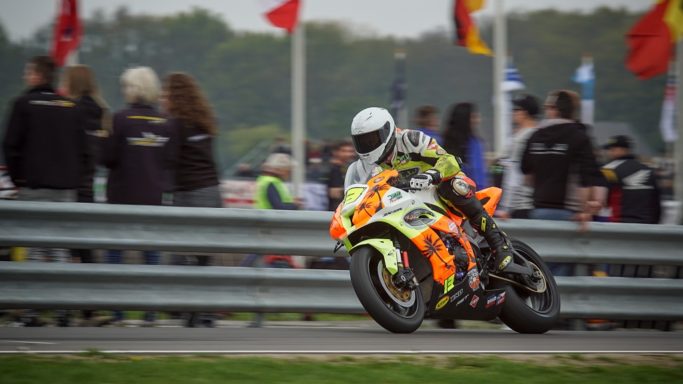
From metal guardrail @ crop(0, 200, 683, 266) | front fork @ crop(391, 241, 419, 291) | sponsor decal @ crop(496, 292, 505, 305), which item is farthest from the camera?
metal guardrail @ crop(0, 200, 683, 266)

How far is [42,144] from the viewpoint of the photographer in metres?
9.16

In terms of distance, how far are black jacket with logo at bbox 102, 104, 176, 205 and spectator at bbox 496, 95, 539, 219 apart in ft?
9.85

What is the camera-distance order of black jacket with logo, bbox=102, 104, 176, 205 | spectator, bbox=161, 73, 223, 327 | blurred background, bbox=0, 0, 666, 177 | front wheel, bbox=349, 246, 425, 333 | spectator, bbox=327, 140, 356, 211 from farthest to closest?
blurred background, bbox=0, 0, 666, 177 < spectator, bbox=327, 140, 356, 211 < spectator, bbox=161, 73, 223, 327 < black jacket with logo, bbox=102, 104, 176, 205 < front wheel, bbox=349, 246, 425, 333

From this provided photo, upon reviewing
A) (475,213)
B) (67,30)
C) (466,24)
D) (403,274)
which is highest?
(466,24)

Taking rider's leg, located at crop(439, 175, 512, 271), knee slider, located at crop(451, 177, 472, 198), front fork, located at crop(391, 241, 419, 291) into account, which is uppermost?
knee slider, located at crop(451, 177, 472, 198)

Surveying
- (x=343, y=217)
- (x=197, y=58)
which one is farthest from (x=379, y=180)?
(x=197, y=58)

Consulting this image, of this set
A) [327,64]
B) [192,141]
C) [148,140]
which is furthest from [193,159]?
[327,64]

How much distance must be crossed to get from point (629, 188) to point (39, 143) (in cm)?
546

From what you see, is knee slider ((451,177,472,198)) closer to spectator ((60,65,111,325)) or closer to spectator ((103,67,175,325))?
spectator ((103,67,175,325))

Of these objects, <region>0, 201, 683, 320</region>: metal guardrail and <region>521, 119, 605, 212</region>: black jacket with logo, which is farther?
<region>521, 119, 605, 212</region>: black jacket with logo

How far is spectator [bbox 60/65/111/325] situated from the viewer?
965 centimetres

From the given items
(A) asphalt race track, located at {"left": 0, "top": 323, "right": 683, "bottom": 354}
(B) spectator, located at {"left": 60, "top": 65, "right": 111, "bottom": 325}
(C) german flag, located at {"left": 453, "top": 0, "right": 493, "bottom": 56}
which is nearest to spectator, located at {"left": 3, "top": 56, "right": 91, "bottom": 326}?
(B) spectator, located at {"left": 60, "top": 65, "right": 111, "bottom": 325}

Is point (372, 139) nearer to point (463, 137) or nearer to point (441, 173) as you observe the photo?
point (441, 173)

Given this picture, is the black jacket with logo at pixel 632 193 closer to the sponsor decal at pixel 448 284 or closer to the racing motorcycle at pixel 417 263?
the racing motorcycle at pixel 417 263
